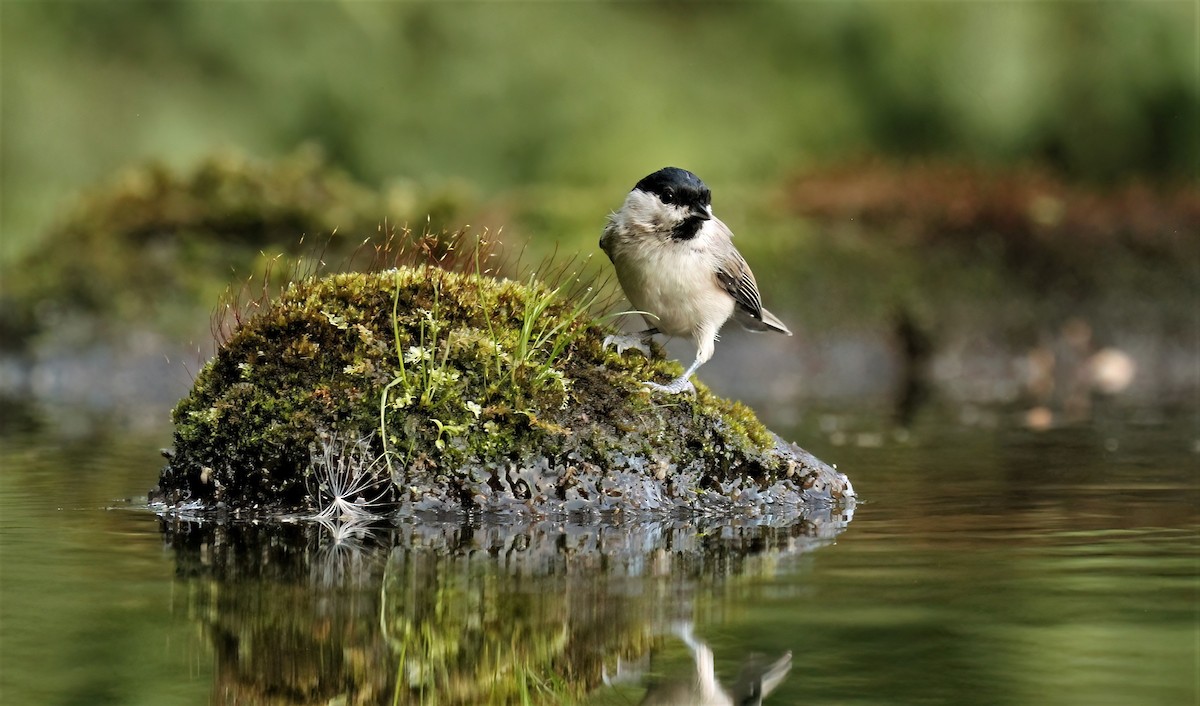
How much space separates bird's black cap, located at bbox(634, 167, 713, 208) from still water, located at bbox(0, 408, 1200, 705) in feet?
5.14

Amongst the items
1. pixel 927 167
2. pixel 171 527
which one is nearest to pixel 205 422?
pixel 171 527

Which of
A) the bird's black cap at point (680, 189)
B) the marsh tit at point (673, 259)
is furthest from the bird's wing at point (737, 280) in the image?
the bird's black cap at point (680, 189)

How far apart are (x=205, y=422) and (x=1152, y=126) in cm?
1714

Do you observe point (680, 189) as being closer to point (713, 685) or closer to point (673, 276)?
point (673, 276)

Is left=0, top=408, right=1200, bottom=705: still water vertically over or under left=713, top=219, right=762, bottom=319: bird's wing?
under

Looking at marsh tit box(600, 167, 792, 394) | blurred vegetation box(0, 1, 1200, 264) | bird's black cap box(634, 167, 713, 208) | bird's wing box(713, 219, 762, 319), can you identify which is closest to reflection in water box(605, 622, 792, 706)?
marsh tit box(600, 167, 792, 394)

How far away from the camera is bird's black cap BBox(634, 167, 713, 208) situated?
7.64 metres

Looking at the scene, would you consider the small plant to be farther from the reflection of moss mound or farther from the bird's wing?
the reflection of moss mound

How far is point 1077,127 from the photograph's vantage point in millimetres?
21609

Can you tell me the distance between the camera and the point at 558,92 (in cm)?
2272

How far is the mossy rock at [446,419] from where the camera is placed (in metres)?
7.27

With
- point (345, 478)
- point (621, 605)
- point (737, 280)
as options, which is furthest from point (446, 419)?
point (621, 605)

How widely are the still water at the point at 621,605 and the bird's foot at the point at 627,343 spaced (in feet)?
3.49

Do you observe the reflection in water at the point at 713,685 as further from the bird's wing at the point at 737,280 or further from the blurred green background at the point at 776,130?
the blurred green background at the point at 776,130
